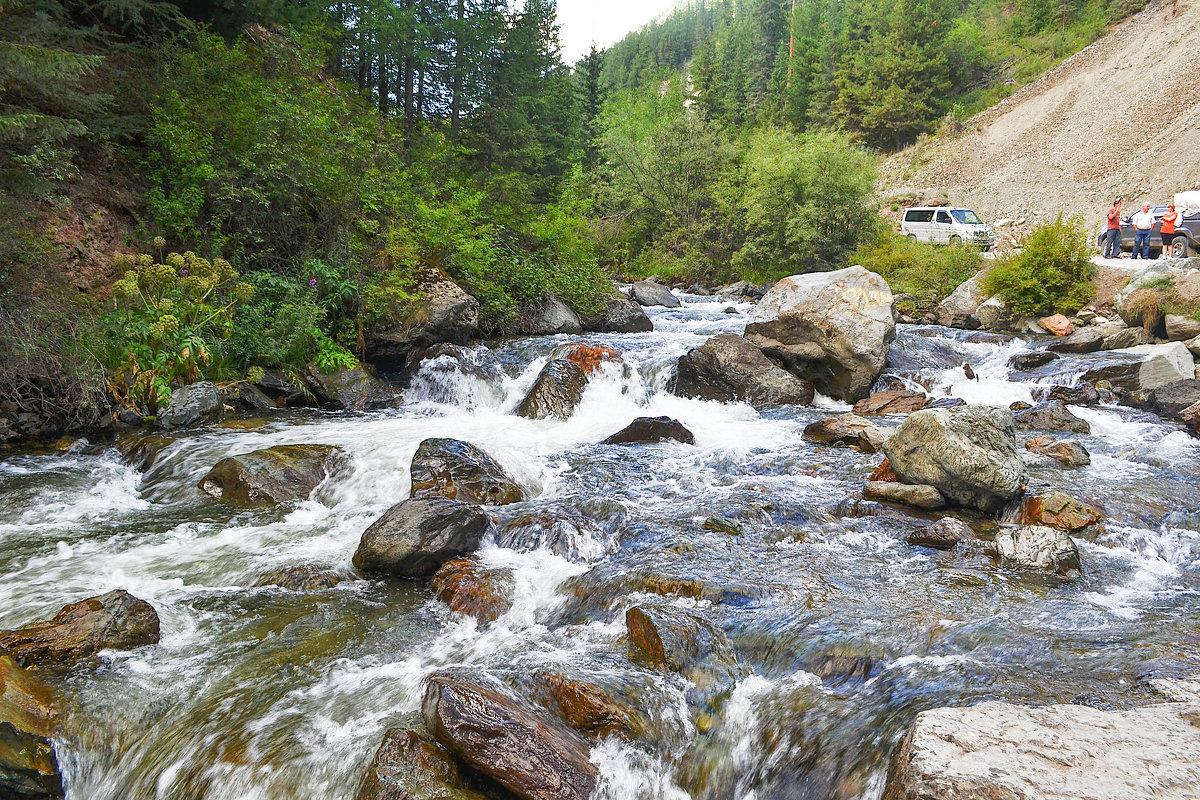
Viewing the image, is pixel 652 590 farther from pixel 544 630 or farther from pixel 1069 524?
pixel 1069 524

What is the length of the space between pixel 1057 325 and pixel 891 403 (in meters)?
7.74

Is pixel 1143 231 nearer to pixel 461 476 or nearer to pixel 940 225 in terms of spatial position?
pixel 940 225

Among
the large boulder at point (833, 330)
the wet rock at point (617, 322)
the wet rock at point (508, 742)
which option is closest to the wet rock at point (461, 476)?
the wet rock at point (508, 742)

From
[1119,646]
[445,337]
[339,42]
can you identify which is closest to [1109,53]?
[339,42]

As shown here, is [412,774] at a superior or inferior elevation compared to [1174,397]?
inferior

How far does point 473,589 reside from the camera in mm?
5816

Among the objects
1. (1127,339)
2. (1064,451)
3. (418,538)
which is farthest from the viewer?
(1127,339)

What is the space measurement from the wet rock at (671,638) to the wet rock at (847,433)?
219 inches

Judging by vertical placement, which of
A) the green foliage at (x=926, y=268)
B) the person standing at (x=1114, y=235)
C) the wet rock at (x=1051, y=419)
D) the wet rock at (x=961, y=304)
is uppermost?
the person standing at (x=1114, y=235)

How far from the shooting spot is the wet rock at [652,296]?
23.9 meters

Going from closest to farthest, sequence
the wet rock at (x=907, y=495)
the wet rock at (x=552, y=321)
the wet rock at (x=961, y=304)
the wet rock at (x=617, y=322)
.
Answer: the wet rock at (x=907, y=495) → the wet rock at (x=552, y=321) → the wet rock at (x=617, y=322) → the wet rock at (x=961, y=304)

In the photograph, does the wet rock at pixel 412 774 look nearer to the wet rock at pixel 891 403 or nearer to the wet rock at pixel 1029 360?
the wet rock at pixel 891 403

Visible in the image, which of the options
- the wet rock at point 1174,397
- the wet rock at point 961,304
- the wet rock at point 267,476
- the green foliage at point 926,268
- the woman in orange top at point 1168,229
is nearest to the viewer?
the wet rock at point 267,476

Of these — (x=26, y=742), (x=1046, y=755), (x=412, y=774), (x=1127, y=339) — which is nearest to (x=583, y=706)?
(x=412, y=774)
